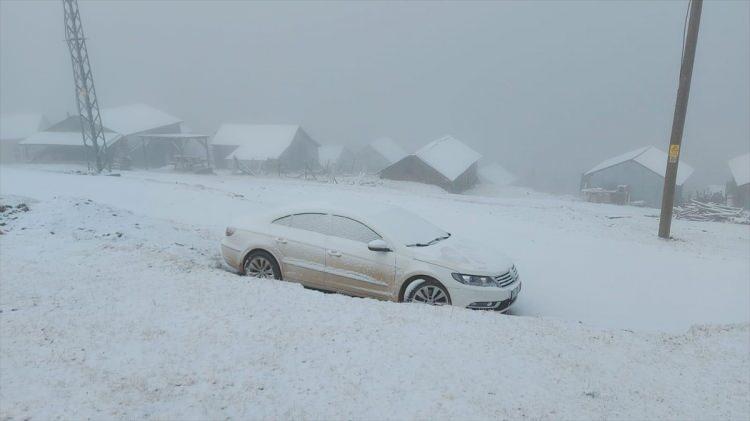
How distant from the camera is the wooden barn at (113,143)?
44.8 metres

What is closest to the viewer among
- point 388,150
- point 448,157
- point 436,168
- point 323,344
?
point 323,344

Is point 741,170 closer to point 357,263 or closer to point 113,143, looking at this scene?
point 357,263

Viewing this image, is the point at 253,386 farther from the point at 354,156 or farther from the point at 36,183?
the point at 354,156

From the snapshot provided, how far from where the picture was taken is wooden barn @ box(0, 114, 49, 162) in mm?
58906

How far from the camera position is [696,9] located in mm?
A: 11336

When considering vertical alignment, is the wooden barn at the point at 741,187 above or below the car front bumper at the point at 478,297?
above

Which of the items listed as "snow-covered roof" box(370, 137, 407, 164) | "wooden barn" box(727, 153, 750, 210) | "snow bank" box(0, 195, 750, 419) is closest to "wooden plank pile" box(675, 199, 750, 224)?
"wooden barn" box(727, 153, 750, 210)

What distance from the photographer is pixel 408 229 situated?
7.39m

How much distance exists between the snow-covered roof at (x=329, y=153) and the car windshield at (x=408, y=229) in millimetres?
48340

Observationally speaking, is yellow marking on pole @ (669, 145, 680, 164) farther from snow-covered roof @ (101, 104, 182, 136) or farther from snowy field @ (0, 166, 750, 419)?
snow-covered roof @ (101, 104, 182, 136)

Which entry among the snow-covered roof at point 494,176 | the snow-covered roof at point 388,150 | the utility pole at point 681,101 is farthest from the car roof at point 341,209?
the snow-covered roof at point 388,150

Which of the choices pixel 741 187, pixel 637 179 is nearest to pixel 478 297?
pixel 637 179

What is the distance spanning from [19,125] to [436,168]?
5765 centimetres

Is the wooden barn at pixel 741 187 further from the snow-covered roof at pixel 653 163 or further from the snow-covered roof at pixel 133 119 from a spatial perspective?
the snow-covered roof at pixel 133 119
